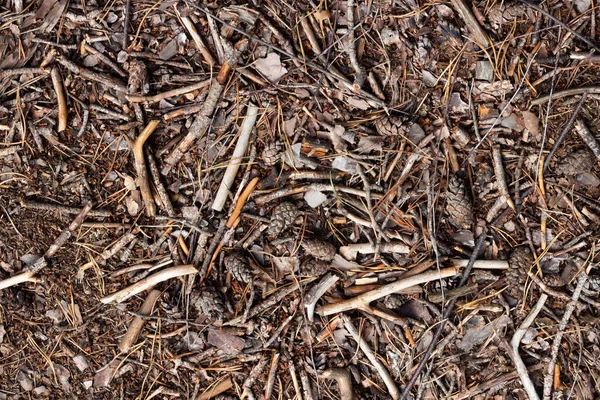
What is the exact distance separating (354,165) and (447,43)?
661mm

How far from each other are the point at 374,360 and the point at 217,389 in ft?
2.44

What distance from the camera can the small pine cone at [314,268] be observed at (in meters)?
2.23

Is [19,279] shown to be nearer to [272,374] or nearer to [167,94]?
[167,94]

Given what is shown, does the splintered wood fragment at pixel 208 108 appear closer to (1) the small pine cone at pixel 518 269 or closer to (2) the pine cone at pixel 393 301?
(2) the pine cone at pixel 393 301


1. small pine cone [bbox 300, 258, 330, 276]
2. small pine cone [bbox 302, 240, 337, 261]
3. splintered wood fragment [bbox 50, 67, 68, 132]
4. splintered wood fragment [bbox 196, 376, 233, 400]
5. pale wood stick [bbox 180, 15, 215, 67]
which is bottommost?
splintered wood fragment [bbox 196, 376, 233, 400]

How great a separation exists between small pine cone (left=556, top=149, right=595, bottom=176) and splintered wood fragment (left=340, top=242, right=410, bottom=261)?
2.47 ft

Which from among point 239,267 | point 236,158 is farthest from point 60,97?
point 239,267

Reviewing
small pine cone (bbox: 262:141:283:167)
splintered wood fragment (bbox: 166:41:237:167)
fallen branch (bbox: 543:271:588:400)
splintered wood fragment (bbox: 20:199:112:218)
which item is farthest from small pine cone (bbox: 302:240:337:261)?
fallen branch (bbox: 543:271:588:400)

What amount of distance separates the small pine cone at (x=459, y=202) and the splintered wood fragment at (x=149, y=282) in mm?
1173

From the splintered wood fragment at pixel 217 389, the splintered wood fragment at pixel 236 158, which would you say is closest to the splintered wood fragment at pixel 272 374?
the splintered wood fragment at pixel 217 389

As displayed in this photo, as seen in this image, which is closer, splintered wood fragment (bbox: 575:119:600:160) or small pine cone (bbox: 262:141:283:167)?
splintered wood fragment (bbox: 575:119:600:160)

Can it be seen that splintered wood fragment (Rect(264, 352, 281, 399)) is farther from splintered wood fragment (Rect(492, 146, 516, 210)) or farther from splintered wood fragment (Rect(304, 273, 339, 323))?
splintered wood fragment (Rect(492, 146, 516, 210))

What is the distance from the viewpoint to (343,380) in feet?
7.38

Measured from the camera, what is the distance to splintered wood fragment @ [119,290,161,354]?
2311 millimetres
